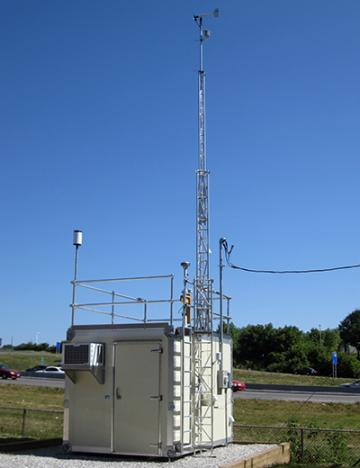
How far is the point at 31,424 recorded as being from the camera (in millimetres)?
21094

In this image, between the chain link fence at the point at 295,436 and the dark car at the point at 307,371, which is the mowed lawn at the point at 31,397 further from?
the dark car at the point at 307,371

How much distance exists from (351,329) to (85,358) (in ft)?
390

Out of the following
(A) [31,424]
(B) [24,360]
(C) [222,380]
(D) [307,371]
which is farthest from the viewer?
(D) [307,371]

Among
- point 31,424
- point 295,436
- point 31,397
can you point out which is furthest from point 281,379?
point 295,436

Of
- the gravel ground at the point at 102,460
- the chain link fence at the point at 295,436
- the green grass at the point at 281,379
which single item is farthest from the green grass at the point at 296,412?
the green grass at the point at 281,379

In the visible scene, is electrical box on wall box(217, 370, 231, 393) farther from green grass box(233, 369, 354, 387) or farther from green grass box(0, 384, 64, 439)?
green grass box(233, 369, 354, 387)

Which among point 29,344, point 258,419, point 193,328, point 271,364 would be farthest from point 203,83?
point 29,344

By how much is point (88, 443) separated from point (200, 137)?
10.0 meters

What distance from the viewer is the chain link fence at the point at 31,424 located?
1847cm

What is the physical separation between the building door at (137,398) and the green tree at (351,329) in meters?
112

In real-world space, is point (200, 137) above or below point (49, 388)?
above

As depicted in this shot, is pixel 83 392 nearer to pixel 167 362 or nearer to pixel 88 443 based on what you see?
pixel 88 443

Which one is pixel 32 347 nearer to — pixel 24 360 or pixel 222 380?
pixel 24 360

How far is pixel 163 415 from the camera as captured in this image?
1275 centimetres
